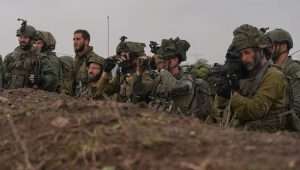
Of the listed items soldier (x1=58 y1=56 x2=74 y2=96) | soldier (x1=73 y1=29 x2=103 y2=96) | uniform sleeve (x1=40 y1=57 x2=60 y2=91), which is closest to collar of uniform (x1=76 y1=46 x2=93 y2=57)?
soldier (x1=73 y1=29 x2=103 y2=96)

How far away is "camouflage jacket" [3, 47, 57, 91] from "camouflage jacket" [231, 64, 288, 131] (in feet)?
14.3

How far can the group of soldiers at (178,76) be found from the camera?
19.3 ft

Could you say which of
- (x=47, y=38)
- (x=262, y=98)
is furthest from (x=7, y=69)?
(x=262, y=98)

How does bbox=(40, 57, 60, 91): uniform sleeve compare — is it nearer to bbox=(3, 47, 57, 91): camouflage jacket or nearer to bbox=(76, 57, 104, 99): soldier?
bbox=(3, 47, 57, 91): camouflage jacket

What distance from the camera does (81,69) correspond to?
368 inches

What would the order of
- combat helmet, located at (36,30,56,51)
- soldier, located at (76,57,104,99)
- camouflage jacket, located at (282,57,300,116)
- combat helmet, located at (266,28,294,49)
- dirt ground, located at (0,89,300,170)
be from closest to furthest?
dirt ground, located at (0,89,300,170)
camouflage jacket, located at (282,57,300,116)
combat helmet, located at (266,28,294,49)
soldier, located at (76,57,104,99)
combat helmet, located at (36,30,56,51)

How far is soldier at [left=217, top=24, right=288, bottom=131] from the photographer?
574 centimetres

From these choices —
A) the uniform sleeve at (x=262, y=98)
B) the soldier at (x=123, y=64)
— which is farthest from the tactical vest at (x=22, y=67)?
the uniform sleeve at (x=262, y=98)

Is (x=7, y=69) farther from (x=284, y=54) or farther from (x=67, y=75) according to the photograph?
(x=284, y=54)

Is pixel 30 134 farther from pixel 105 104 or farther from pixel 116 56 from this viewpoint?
pixel 116 56

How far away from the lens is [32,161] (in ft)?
A: 11.1

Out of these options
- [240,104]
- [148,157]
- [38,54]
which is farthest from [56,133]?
[38,54]

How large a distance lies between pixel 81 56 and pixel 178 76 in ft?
8.15

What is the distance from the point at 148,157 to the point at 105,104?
141 centimetres
